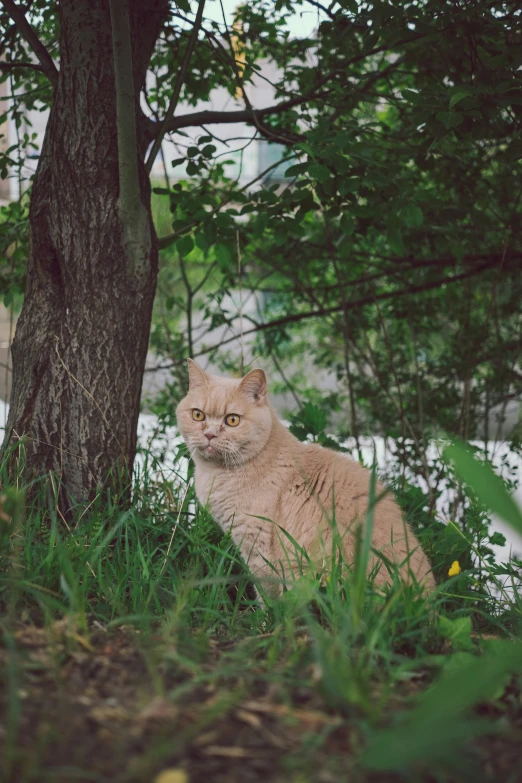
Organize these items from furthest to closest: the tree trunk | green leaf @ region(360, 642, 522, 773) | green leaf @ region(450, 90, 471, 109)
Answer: the tree trunk → green leaf @ region(450, 90, 471, 109) → green leaf @ region(360, 642, 522, 773)

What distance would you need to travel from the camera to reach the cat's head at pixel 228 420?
2844 mm

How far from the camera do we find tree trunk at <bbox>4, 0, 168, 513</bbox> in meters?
A: 2.82

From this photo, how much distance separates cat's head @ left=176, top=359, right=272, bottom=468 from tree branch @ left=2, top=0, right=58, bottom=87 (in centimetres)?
149

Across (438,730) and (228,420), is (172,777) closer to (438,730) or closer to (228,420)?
(438,730)

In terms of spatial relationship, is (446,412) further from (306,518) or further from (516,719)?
(516,719)

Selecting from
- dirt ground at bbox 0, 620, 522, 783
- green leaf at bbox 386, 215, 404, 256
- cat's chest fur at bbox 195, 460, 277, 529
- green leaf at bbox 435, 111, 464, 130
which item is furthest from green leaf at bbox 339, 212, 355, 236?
dirt ground at bbox 0, 620, 522, 783

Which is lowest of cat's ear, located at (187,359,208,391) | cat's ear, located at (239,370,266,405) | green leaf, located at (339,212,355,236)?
cat's ear, located at (239,370,266,405)

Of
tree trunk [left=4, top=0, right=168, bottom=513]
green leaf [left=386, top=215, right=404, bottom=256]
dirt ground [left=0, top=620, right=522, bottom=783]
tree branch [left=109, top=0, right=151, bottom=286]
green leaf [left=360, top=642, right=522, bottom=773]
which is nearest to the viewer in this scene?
green leaf [left=360, top=642, right=522, bottom=773]

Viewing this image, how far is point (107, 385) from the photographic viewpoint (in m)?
2.94

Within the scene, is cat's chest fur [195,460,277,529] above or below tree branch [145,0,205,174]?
below

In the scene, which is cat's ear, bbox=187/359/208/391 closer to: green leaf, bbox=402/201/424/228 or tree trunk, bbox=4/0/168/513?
tree trunk, bbox=4/0/168/513

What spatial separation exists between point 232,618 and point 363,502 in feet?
2.31

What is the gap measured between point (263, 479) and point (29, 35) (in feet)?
7.28

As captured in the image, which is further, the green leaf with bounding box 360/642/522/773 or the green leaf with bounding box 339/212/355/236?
the green leaf with bounding box 339/212/355/236
